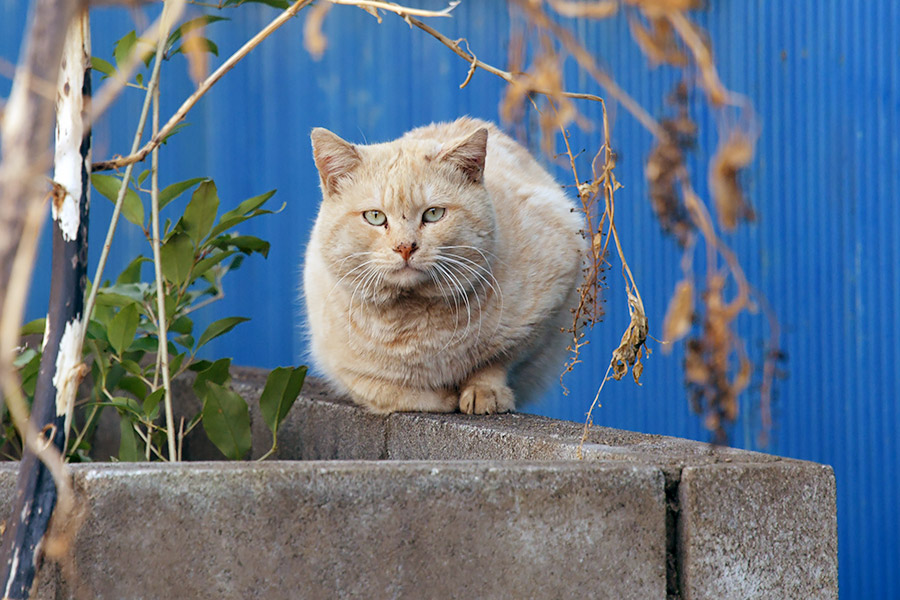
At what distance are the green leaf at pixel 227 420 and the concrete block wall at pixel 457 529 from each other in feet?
2.35

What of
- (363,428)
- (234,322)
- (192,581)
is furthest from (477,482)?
(234,322)

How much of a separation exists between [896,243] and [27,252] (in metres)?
3.40

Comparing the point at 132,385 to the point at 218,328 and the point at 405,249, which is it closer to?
the point at 218,328

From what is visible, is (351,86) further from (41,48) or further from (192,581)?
(41,48)

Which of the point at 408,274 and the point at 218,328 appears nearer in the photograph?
the point at 408,274

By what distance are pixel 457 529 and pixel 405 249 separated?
0.98m

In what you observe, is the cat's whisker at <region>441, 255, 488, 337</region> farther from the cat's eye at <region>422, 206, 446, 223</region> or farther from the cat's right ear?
the cat's right ear

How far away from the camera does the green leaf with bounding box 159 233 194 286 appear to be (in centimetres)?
237

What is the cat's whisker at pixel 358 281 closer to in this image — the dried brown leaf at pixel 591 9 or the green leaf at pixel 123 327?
the green leaf at pixel 123 327

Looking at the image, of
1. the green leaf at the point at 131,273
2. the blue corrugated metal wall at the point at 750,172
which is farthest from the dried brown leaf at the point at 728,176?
the blue corrugated metal wall at the point at 750,172

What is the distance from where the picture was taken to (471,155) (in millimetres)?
2424

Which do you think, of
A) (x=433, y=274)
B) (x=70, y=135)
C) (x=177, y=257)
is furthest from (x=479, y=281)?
(x=70, y=135)

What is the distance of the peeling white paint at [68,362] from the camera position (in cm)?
102

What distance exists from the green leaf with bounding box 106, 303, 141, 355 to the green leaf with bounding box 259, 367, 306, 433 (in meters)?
0.38
